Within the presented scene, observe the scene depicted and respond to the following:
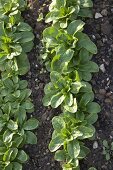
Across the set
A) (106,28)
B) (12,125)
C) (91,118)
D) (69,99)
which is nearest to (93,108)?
(91,118)

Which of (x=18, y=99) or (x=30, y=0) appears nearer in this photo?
(x=18, y=99)

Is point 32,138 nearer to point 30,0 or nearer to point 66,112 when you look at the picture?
point 66,112

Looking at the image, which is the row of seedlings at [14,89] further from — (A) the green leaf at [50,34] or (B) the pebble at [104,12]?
(B) the pebble at [104,12]

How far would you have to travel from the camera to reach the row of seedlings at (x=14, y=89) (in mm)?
3221

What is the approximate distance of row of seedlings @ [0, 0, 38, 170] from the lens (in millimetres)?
3221

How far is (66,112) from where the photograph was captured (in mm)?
3258

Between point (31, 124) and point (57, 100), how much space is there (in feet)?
0.84

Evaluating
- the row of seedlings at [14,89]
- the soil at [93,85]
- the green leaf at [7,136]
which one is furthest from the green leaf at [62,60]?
the green leaf at [7,136]

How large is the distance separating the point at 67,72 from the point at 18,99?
1.35 ft

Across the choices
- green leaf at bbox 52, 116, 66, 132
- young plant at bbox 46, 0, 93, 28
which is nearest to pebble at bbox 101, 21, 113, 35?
young plant at bbox 46, 0, 93, 28

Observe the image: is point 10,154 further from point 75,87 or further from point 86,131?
point 75,87

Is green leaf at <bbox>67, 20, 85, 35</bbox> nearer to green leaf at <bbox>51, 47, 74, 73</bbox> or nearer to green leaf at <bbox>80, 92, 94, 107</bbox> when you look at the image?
green leaf at <bbox>51, 47, 74, 73</bbox>

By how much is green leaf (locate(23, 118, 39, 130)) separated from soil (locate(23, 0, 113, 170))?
0.17 ft

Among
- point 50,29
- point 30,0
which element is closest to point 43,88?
point 50,29
